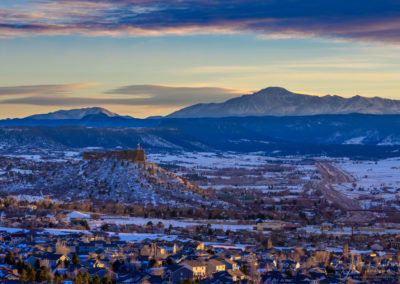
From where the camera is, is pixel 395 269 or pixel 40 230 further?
pixel 40 230

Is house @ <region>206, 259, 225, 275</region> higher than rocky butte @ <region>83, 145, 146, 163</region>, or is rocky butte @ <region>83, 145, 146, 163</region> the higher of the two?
rocky butte @ <region>83, 145, 146, 163</region>

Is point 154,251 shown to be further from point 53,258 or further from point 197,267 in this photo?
point 53,258

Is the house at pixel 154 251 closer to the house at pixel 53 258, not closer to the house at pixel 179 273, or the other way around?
the house at pixel 179 273

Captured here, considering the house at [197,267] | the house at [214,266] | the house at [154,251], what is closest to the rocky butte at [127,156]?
the house at [154,251]

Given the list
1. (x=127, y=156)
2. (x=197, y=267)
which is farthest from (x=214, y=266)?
(x=127, y=156)

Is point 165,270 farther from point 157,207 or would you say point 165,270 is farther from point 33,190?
point 33,190

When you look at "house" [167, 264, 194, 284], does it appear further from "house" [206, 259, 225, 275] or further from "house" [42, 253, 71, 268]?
"house" [42, 253, 71, 268]

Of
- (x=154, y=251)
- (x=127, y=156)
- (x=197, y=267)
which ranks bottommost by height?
(x=154, y=251)

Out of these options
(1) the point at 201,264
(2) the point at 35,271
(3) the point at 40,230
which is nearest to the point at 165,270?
(1) the point at 201,264

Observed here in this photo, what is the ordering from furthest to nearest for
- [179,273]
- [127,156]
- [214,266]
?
[127,156] < [214,266] < [179,273]

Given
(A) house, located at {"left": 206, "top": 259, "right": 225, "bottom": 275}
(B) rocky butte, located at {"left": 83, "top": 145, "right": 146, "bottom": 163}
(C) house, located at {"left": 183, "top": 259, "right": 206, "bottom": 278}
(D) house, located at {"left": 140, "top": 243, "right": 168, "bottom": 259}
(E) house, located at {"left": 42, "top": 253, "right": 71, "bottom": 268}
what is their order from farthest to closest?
(B) rocky butte, located at {"left": 83, "top": 145, "right": 146, "bottom": 163}, (D) house, located at {"left": 140, "top": 243, "right": 168, "bottom": 259}, (E) house, located at {"left": 42, "top": 253, "right": 71, "bottom": 268}, (A) house, located at {"left": 206, "top": 259, "right": 225, "bottom": 275}, (C) house, located at {"left": 183, "top": 259, "right": 206, "bottom": 278}

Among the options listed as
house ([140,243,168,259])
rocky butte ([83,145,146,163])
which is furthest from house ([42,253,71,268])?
rocky butte ([83,145,146,163])
